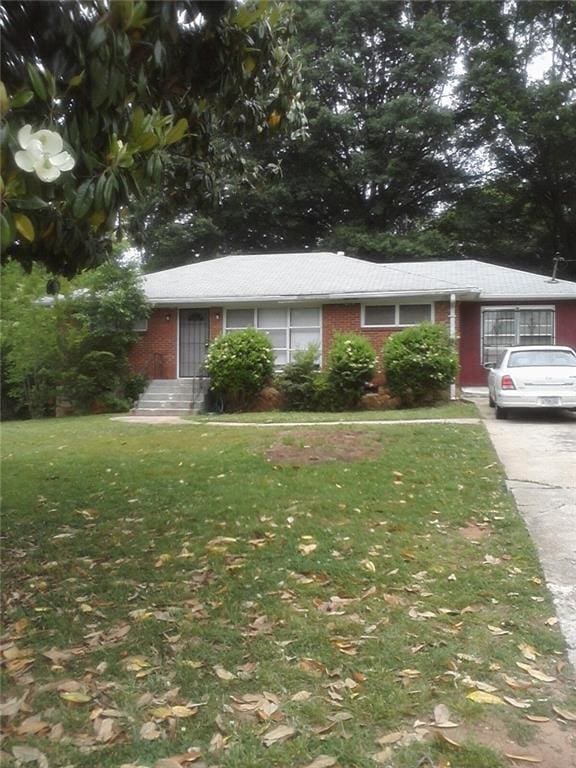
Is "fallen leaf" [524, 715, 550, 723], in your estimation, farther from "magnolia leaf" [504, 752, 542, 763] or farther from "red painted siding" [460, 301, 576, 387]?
"red painted siding" [460, 301, 576, 387]

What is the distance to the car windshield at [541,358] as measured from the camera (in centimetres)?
1370

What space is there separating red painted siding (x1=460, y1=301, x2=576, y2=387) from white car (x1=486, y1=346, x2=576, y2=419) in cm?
570

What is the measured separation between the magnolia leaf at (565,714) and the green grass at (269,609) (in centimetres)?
7

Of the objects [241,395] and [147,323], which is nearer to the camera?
[241,395]

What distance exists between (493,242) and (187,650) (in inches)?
1245

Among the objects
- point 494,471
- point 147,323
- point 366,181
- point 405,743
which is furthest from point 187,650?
point 366,181

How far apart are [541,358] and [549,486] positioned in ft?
21.9

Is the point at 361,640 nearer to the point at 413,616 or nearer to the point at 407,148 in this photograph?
the point at 413,616

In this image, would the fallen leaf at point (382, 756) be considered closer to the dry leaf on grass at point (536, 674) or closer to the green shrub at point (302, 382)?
the dry leaf on grass at point (536, 674)

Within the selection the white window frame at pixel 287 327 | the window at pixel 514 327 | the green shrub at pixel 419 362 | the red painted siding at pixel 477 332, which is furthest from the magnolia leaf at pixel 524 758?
the window at pixel 514 327

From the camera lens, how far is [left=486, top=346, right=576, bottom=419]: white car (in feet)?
42.3

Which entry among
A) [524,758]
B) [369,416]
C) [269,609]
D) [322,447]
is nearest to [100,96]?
[269,609]

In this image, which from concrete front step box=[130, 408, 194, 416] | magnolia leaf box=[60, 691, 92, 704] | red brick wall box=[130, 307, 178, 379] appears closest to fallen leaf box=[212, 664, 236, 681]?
magnolia leaf box=[60, 691, 92, 704]

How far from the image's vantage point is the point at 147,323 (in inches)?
738
